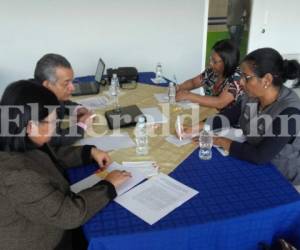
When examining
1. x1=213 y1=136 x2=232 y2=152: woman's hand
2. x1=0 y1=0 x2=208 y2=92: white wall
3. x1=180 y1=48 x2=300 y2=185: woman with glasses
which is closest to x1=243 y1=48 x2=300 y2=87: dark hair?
x1=180 y1=48 x2=300 y2=185: woman with glasses

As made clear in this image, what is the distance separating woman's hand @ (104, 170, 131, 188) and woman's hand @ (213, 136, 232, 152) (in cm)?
56

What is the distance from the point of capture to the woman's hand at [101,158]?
5.60ft

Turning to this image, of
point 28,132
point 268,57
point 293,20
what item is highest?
point 293,20

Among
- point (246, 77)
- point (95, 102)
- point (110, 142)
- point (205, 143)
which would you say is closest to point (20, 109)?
point (110, 142)

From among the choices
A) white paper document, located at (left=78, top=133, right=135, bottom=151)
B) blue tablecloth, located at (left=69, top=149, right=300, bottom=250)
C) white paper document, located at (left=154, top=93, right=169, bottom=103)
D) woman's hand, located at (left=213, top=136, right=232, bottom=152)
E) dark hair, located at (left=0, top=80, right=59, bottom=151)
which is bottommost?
blue tablecloth, located at (left=69, top=149, right=300, bottom=250)

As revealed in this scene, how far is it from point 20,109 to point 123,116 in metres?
1.05

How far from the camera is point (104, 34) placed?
3.60 metres

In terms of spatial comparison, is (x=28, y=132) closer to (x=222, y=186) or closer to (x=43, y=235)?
(x=43, y=235)

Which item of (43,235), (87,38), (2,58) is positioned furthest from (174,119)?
(2,58)

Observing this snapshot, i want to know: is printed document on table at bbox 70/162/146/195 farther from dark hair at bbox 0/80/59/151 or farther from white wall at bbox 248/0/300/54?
white wall at bbox 248/0/300/54

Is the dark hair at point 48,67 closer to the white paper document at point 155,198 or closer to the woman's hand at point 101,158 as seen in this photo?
the woman's hand at point 101,158

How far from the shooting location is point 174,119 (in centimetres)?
227

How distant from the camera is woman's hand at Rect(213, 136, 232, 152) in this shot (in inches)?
71.6

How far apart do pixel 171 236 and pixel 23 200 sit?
0.55 metres
